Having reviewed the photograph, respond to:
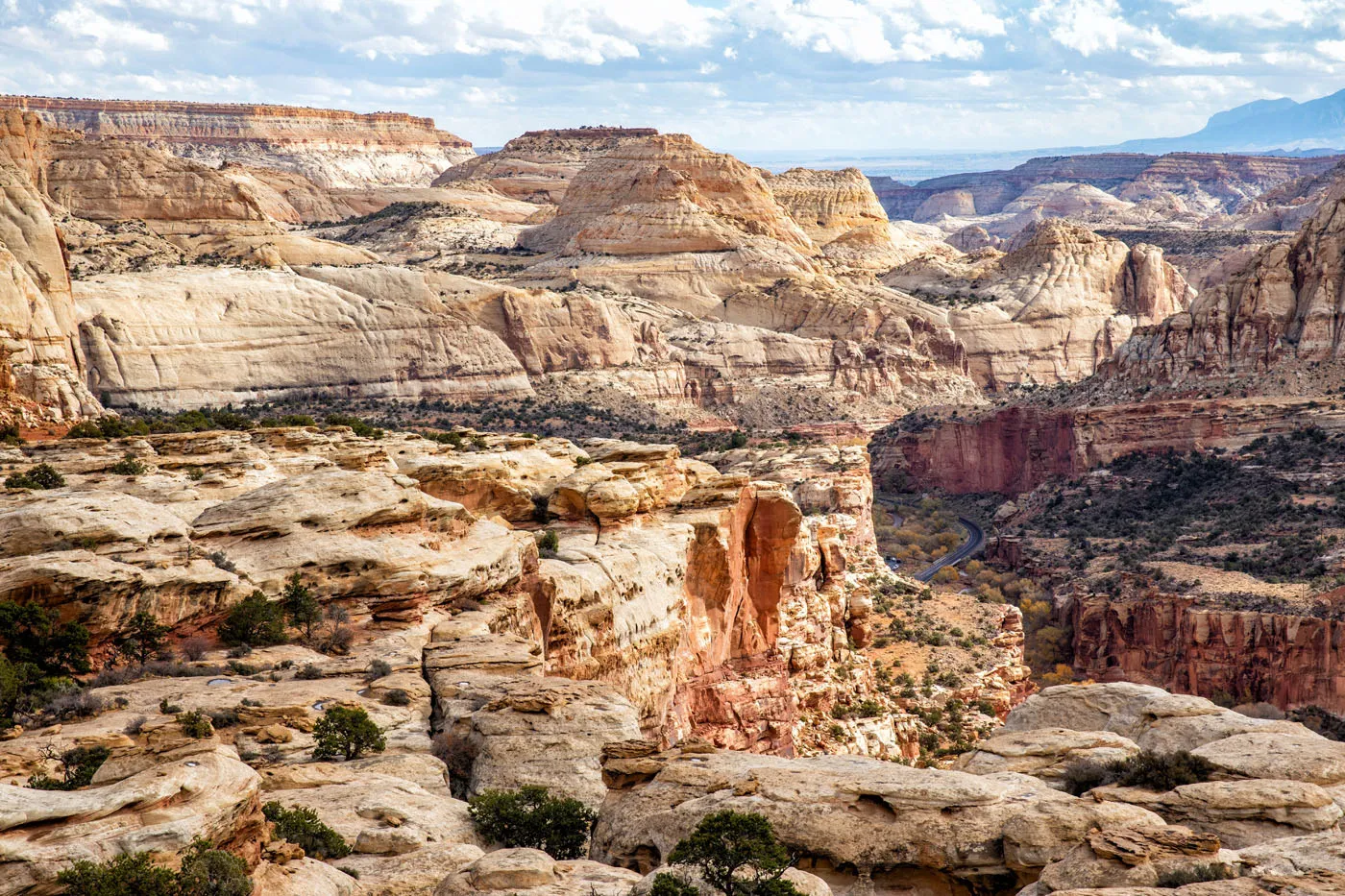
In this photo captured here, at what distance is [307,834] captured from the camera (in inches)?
1033

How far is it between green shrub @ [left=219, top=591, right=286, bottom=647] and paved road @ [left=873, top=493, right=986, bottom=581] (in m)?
61.7

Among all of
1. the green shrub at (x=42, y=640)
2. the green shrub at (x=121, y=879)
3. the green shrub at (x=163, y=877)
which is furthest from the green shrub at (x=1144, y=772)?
the green shrub at (x=42, y=640)

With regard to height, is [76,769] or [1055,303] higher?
[76,769]

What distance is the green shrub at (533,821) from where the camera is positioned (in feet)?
94.2

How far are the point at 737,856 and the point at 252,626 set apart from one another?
18.4 meters

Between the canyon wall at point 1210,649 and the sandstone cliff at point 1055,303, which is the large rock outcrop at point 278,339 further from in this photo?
the sandstone cliff at point 1055,303

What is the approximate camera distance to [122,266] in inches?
4781

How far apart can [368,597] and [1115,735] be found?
1882 centimetres

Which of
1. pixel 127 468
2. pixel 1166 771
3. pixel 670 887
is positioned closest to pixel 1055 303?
pixel 127 468

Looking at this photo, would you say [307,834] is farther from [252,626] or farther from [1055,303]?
[1055,303]

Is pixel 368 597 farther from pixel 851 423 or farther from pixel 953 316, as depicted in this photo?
pixel 953 316

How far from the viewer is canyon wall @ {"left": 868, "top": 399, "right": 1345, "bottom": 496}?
111 metres

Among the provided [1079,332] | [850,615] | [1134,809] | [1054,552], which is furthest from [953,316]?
[1134,809]

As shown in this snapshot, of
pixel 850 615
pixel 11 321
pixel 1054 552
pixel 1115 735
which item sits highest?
pixel 11 321
